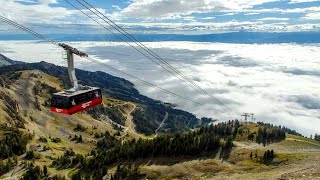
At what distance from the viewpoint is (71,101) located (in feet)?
210

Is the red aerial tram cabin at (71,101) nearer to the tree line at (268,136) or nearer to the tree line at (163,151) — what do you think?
the tree line at (163,151)

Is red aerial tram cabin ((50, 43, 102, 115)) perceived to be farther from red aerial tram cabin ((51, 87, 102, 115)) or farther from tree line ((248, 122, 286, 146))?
tree line ((248, 122, 286, 146))

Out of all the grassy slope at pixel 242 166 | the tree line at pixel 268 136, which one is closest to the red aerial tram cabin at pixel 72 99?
the grassy slope at pixel 242 166

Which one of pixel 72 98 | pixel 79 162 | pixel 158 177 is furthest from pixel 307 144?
pixel 72 98

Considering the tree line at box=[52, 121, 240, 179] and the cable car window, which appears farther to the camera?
the tree line at box=[52, 121, 240, 179]

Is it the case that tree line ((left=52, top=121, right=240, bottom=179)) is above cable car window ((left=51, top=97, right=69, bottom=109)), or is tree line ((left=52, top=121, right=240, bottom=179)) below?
below

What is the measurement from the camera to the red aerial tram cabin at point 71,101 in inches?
2514

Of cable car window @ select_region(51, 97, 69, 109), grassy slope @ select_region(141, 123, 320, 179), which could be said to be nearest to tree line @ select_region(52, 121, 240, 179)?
grassy slope @ select_region(141, 123, 320, 179)

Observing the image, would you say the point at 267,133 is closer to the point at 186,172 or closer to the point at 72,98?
the point at 186,172

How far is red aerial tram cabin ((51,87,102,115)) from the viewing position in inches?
2514

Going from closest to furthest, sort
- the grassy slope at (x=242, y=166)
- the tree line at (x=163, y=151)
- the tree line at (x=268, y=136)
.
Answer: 1. the grassy slope at (x=242, y=166)
2. the tree line at (x=163, y=151)
3. the tree line at (x=268, y=136)

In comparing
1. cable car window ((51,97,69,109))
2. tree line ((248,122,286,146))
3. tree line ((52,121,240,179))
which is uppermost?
cable car window ((51,97,69,109))

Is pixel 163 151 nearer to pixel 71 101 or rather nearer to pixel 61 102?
pixel 71 101

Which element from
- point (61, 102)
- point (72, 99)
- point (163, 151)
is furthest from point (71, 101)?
point (163, 151)
